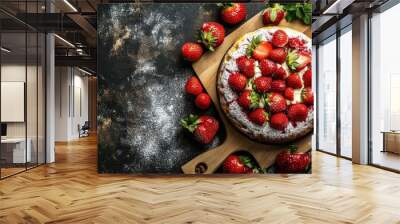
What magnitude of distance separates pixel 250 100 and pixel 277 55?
2.24 feet

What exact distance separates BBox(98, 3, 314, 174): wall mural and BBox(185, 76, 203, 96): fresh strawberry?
13 millimetres

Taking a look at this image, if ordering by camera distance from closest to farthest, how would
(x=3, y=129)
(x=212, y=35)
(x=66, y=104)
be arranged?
(x=212, y=35), (x=3, y=129), (x=66, y=104)

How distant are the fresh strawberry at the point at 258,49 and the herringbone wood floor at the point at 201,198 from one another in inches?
65.5

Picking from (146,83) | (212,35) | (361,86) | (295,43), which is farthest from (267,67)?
(361,86)

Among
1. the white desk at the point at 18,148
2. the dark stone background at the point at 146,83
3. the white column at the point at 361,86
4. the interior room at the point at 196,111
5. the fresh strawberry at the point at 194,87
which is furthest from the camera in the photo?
the white column at the point at 361,86

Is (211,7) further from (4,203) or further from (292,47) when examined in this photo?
(4,203)

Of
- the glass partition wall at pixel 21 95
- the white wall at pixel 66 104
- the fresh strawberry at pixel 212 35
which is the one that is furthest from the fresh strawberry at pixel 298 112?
the white wall at pixel 66 104

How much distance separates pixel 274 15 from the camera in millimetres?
5285

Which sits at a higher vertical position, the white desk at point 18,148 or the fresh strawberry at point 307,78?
the fresh strawberry at point 307,78

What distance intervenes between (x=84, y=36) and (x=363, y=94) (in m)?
8.21

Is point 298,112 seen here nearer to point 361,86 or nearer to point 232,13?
point 232,13

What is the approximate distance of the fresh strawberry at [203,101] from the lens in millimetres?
5238

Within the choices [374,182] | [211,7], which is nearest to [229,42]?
[211,7]

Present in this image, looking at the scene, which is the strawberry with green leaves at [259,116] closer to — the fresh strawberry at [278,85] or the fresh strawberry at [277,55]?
the fresh strawberry at [278,85]
